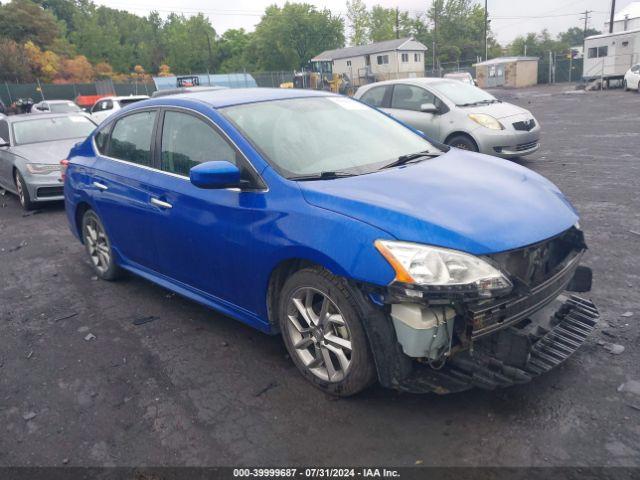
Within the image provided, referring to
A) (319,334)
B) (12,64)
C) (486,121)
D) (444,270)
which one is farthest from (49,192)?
(12,64)

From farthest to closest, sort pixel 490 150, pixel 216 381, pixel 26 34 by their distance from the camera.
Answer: pixel 26 34, pixel 490 150, pixel 216 381

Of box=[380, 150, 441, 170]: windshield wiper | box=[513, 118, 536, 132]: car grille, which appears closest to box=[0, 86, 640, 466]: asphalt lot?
box=[380, 150, 441, 170]: windshield wiper

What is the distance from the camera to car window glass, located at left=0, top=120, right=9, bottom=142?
9860 mm

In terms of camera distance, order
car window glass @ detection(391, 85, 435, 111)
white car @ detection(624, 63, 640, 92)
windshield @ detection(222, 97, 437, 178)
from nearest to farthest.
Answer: windshield @ detection(222, 97, 437, 178) → car window glass @ detection(391, 85, 435, 111) → white car @ detection(624, 63, 640, 92)

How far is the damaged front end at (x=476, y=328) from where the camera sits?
261 centimetres

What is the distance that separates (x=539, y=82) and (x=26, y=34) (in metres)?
61.0

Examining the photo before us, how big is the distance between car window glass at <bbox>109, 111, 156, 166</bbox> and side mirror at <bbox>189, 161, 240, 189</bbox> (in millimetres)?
1216

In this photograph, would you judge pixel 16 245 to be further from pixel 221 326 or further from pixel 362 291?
pixel 362 291

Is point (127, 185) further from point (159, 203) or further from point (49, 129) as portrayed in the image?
point (49, 129)

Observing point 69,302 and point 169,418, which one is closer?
point 169,418

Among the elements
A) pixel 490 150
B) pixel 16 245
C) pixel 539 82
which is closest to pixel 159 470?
pixel 16 245

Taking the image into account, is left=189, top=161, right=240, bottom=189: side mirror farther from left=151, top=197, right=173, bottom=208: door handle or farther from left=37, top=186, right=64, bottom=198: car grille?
left=37, top=186, right=64, bottom=198: car grille

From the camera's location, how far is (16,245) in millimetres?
7164

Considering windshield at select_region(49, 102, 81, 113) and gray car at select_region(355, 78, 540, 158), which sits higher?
windshield at select_region(49, 102, 81, 113)
